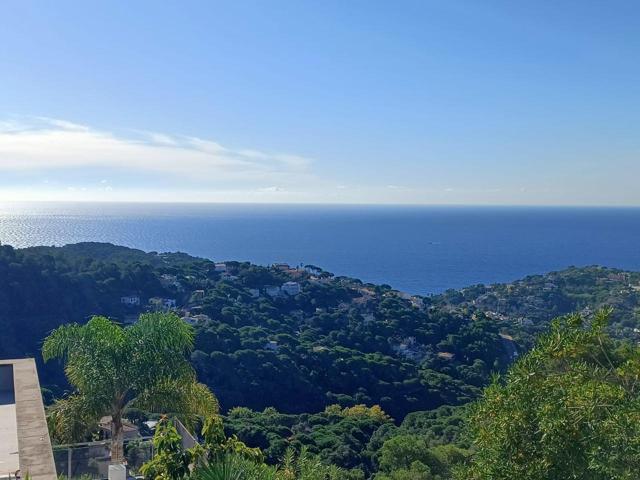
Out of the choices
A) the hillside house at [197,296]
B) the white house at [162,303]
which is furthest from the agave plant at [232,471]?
the hillside house at [197,296]

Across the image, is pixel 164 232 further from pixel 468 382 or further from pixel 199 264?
pixel 468 382

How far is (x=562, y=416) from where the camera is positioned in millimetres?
5570

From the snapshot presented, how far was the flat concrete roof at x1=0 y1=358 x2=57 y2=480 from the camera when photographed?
17.7ft

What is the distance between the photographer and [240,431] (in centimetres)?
2108

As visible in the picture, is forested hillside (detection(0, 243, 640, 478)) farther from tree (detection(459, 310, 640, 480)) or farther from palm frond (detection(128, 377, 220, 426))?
tree (detection(459, 310, 640, 480))

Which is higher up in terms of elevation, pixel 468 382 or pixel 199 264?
pixel 199 264

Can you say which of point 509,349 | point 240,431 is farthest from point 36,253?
point 509,349

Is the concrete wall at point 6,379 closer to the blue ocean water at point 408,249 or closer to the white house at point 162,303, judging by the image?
the white house at point 162,303

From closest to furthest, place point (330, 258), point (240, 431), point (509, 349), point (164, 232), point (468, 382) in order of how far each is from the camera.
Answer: point (240, 431) < point (468, 382) < point (509, 349) < point (330, 258) < point (164, 232)

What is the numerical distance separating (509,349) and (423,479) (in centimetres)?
3098

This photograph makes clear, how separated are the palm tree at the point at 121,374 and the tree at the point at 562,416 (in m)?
3.86

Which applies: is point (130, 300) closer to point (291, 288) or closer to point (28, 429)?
point (291, 288)

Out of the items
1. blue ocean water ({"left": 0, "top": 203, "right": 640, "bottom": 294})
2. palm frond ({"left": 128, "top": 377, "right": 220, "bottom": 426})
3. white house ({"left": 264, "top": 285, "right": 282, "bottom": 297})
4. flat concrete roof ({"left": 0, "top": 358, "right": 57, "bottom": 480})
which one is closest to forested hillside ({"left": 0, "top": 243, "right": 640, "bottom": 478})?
white house ({"left": 264, "top": 285, "right": 282, "bottom": 297})

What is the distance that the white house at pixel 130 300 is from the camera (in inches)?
1660
